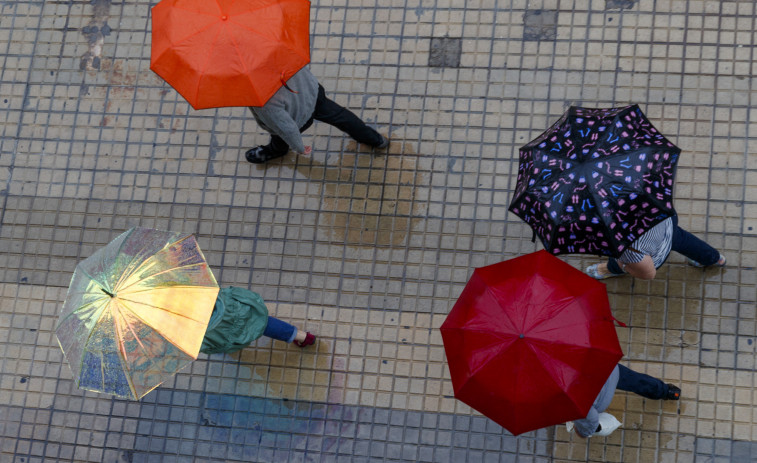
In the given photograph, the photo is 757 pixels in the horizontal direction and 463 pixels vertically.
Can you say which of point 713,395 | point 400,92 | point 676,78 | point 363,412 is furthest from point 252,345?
point 676,78

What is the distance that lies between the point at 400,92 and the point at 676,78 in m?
2.15

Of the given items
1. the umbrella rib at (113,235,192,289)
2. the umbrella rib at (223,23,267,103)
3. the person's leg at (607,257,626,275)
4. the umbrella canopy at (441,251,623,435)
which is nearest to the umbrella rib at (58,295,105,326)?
the umbrella rib at (113,235,192,289)

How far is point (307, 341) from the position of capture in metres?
4.84

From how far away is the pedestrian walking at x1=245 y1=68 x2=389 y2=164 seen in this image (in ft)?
13.9

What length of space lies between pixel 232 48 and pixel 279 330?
1909 mm

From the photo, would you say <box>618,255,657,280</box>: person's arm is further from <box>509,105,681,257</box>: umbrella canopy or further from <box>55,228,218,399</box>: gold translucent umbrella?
<box>55,228,218,399</box>: gold translucent umbrella

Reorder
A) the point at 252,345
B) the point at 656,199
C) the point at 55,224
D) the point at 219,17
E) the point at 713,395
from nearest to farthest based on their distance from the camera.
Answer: the point at 656,199 → the point at 219,17 → the point at 713,395 → the point at 252,345 → the point at 55,224

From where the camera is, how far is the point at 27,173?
18.1 feet

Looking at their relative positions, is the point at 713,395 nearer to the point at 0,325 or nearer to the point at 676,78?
the point at 676,78

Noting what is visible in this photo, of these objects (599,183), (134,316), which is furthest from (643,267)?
(134,316)

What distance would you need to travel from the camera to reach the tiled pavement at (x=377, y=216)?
184 inches

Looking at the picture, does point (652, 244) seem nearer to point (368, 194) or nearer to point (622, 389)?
point (622, 389)

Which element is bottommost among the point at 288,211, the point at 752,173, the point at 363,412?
the point at 363,412

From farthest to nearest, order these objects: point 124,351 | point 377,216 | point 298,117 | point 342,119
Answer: point 377,216 < point 342,119 < point 298,117 < point 124,351
